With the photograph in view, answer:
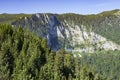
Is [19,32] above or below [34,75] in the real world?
above

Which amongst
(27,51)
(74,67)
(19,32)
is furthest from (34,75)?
(19,32)

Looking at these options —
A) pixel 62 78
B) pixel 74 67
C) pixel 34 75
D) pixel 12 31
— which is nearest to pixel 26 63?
pixel 34 75

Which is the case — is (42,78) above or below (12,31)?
below

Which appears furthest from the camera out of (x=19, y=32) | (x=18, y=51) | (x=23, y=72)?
(x=19, y=32)

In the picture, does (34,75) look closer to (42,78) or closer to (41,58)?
(42,78)

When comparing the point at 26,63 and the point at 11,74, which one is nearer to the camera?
the point at 11,74

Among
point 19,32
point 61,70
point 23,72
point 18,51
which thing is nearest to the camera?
point 23,72

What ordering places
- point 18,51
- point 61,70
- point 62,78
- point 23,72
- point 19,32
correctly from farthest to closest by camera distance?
point 19,32
point 18,51
point 61,70
point 62,78
point 23,72

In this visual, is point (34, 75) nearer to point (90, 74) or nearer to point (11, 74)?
point (11, 74)

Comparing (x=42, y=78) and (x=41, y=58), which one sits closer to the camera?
(x=42, y=78)
